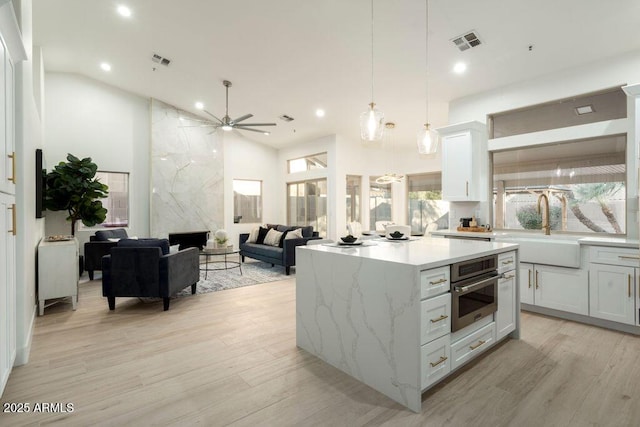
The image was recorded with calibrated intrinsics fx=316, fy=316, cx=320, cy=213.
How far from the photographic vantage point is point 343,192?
26.9 ft

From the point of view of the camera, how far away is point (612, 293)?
3.23m

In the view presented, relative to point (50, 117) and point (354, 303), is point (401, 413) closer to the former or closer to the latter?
point (354, 303)

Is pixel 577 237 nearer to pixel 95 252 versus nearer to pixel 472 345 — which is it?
pixel 472 345

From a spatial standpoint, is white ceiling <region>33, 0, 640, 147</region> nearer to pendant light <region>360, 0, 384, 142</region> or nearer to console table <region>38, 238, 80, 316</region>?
pendant light <region>360, 0, 384, 142</region>

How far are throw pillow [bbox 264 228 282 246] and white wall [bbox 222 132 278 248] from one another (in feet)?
7.98

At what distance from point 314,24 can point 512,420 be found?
4447 mm

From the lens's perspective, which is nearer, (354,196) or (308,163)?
(354,196)

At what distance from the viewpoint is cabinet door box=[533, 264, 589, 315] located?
3.41 meters

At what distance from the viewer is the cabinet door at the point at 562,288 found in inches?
134

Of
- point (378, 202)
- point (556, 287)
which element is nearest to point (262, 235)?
point (378, 202)

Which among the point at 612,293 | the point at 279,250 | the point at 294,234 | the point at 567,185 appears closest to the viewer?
the point at 612,293

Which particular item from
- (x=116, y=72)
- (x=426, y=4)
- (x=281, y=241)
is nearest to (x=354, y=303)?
(x=426, y=4)

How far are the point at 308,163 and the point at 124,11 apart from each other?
543 centimetres

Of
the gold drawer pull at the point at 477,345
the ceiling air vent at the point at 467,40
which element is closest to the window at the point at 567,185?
the ceiling air vent at the point at 467,40
